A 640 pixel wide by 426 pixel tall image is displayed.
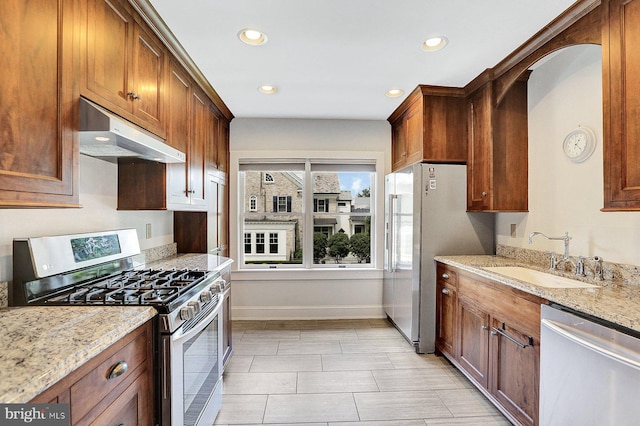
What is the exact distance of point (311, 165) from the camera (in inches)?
159

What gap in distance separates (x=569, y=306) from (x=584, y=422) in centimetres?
49

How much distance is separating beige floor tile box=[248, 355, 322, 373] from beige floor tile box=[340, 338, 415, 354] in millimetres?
368

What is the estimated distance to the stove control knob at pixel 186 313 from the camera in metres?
1.52

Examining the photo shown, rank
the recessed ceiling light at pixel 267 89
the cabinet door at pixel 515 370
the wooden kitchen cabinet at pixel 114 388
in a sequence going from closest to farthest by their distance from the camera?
the wooden kitchen cabinet at pixel 114 388, the cabinet door at pixel 515 370, the recessed ceiling light at pixel 267 89

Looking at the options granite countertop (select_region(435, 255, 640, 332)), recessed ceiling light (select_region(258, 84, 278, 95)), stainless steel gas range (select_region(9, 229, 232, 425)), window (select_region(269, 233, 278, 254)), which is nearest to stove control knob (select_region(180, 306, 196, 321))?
stainless steel gas range (select_region(9, 229, 232, 425))

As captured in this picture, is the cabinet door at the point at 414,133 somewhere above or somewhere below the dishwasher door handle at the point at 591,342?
above

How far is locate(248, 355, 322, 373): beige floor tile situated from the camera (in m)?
2.73

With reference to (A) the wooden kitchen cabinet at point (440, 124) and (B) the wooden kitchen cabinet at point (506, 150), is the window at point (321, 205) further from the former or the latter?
(B) the wooden kitchen cabinet at point (506, 150)

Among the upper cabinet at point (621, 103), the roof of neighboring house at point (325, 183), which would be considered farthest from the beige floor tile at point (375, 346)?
the upper cabinet at point (621, 103)

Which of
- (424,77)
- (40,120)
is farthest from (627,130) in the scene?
(40,120)

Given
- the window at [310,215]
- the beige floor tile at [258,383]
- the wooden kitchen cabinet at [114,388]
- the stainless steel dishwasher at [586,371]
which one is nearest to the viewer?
the wooden kitchen cabinet at [114,388]

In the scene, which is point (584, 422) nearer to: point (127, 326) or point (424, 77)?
point (127, 326)

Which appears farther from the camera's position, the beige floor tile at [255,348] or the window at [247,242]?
the window at [247,242]

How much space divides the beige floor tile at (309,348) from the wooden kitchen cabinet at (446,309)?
0.95m
